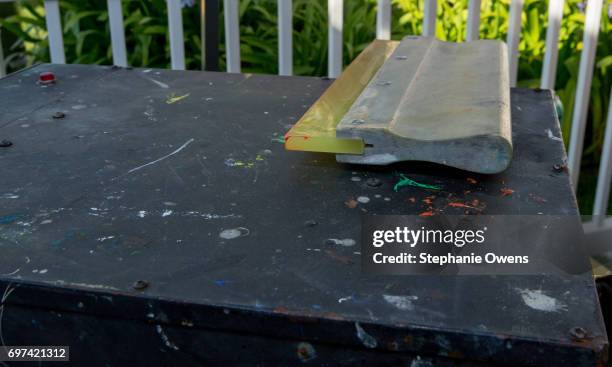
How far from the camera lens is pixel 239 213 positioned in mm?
903

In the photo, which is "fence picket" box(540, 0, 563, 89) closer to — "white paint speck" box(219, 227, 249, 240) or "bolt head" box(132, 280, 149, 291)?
"white paint speck" box(219, 227, 249, 240)

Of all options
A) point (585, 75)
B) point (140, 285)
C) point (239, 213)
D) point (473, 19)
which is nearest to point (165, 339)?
point (140, 285)

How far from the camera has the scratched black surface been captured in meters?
0.71

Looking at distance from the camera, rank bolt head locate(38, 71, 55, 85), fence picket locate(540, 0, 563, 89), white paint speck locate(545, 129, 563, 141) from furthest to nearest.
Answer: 1. fence picket locate(540, 0, 563, 89)
2. bolt head locate(38, 71, 55, 85)
3. white paint speck locate(545, 129, 563, 141)

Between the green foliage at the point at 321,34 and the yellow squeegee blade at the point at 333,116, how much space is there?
5.80ft

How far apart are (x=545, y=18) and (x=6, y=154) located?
260 centimetres

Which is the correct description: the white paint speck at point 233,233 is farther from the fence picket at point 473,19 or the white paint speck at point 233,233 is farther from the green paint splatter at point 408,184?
the fence picket at point 473,19

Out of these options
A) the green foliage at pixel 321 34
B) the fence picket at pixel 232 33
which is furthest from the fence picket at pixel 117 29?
the green foliage at pixel 321 34

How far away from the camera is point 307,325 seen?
0.71 metres

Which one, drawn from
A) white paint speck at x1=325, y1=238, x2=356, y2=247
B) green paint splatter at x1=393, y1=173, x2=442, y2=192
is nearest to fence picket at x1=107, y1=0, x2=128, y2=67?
green paint splatter at x1=393, y1=173, x2=442, y2=192

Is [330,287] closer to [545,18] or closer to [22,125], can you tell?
[22,125]

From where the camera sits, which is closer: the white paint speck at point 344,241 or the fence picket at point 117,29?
the white paint speck at point 344,241
